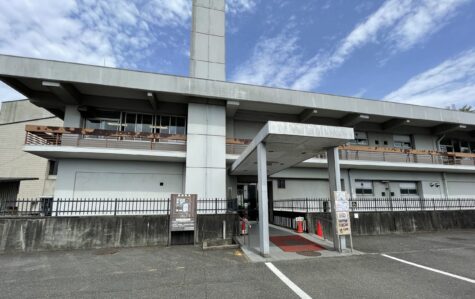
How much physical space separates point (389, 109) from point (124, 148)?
17.6 m

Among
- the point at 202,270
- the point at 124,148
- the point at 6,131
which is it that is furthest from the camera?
the point at 6,131

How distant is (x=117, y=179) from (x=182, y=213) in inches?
233

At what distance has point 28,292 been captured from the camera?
17.8 feet

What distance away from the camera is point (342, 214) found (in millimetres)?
8766

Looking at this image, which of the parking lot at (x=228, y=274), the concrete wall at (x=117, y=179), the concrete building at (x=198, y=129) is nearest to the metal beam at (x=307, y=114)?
the concrete building at (x=198, y=129)

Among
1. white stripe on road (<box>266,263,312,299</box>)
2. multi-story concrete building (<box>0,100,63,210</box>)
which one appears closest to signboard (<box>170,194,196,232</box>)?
white stripe on road (<box>266,263,312,299</box>)

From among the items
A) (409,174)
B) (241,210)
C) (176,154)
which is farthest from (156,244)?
(409,174)

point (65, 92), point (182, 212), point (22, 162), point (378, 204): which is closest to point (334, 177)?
point (182, 212)

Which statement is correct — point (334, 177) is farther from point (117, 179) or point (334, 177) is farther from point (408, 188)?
point (408, 188)

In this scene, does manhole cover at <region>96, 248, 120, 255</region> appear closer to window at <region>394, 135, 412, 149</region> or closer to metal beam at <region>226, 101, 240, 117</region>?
metal beam at <region>226, 101, 240, 117</region>

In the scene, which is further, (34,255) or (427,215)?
(427,215)

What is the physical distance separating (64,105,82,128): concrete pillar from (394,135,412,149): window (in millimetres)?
23155

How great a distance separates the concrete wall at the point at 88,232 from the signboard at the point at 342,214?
4.86m

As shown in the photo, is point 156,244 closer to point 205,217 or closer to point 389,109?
point 205,217
